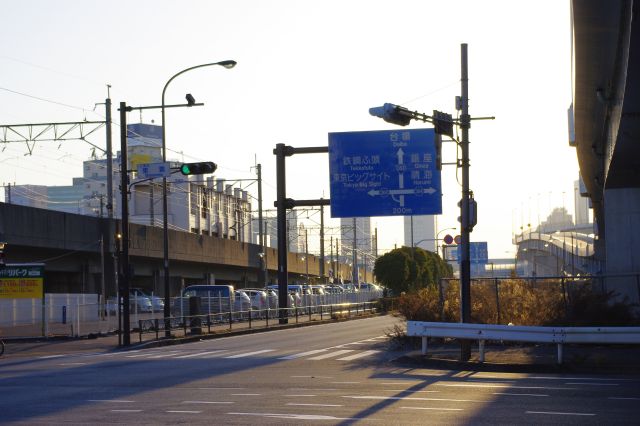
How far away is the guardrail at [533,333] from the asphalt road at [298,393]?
116 cm

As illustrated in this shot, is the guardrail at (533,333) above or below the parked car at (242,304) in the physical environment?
above

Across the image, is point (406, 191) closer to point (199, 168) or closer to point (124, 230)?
point (199, 168)

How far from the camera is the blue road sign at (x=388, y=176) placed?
38.8m

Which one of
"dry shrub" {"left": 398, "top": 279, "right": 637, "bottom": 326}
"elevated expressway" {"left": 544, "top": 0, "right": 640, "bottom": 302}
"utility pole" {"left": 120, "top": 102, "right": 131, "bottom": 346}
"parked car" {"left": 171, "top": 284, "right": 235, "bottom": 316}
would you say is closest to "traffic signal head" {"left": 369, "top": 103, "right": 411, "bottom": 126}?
"elevated expressway" {"left": 544, "top": 0, "right": 640, "bottom": 302}

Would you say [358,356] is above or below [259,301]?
below

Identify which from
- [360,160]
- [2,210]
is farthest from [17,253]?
[360,160]

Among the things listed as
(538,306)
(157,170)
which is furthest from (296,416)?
(157,170)

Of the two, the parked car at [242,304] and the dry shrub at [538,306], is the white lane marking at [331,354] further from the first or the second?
the parked car at [242,304]

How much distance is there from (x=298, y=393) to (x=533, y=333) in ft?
23.2

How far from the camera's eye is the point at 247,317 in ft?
168

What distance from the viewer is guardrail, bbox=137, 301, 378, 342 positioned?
127ft

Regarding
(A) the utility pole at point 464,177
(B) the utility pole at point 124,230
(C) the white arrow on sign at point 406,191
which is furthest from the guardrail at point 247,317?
(A) the utility pole at point 464,177

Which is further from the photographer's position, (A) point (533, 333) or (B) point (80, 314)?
(B) point (80, 314)

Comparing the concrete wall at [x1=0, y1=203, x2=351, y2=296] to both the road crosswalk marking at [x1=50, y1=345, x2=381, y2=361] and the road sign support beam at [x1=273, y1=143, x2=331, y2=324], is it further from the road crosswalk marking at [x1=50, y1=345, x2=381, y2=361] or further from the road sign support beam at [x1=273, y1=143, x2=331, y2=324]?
the road crosswalk marking at [x1=50, y1=345, x2=381, y2=361]
